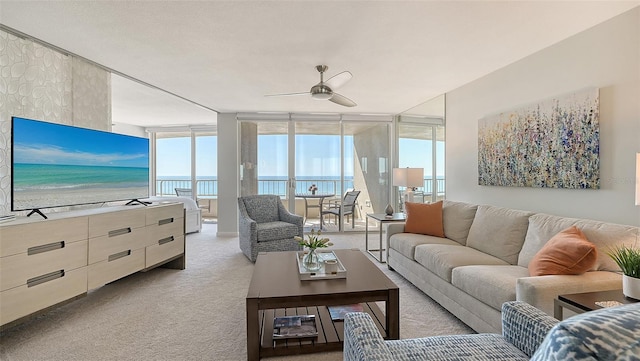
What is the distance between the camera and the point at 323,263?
8.09 feet

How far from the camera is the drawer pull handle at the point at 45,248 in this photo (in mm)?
2143

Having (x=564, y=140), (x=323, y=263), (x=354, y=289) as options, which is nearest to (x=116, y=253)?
(x=323, y=263)

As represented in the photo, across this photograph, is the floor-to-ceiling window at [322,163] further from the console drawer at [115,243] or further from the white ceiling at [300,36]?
the console drawer at [115,243]

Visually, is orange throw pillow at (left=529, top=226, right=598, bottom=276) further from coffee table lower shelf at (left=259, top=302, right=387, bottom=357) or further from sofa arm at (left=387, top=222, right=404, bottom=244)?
sofa arm at (left=387, top=222, right=404, bottom=244)

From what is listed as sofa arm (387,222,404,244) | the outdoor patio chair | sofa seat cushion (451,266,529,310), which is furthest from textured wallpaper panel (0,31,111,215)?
the outdoor patio chair

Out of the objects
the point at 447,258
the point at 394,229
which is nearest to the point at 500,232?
the point at 447,258

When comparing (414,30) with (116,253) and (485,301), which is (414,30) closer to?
(485,301)

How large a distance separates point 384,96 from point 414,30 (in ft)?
7.29

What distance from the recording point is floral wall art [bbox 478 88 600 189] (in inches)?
96.7

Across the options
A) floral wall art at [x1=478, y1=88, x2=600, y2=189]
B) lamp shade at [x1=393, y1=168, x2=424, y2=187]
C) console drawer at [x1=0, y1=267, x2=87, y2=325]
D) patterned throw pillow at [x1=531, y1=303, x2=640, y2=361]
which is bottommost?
console drawer at [x1=0, y1=267, x2=87, y2=325]

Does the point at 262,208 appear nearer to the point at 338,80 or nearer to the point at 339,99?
the point at 339,99

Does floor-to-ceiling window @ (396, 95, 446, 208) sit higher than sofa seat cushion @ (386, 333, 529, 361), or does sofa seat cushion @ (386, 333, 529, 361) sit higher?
floor-to-ceiling window @ (396, 95, 446, 208)

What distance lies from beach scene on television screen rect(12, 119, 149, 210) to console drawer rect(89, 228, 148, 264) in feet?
1.40

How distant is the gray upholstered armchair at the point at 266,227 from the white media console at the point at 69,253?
103 centimetres
